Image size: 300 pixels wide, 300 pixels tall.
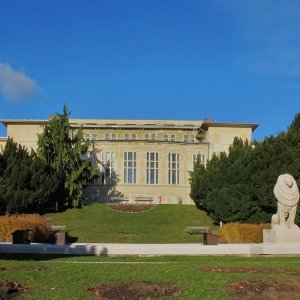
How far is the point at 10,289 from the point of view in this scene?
7.94m

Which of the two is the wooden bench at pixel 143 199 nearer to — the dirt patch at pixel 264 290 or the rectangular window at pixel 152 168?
the rectangular window at pixel 152 168

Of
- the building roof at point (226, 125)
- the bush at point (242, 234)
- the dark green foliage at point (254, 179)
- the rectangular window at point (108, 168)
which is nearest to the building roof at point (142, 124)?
the building roof at point (226, 125)

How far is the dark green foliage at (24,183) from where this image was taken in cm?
4156

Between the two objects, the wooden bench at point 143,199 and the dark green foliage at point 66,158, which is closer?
the dark green foliage at point 66,158

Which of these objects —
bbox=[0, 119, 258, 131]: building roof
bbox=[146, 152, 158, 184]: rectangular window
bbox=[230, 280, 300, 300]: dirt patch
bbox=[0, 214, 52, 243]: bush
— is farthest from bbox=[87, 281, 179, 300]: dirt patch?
bbox=[0, 119, 258, 131]: building roof

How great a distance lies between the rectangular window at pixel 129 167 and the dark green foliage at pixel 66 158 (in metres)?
5.83

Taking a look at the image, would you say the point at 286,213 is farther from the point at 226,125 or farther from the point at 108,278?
the point at 226,125

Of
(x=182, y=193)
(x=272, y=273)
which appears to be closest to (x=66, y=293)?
(x=272, y=273)

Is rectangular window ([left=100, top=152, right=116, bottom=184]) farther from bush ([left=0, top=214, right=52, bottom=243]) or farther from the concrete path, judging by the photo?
the concrete path

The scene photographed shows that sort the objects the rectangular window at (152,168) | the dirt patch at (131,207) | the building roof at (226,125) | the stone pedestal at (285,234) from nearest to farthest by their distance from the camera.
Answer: the stone pedestal at (285,234) < the dirt patch at (131,207) < the rectangular window at (152,168) < the building roof at (226,125)

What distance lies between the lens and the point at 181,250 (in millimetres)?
17719

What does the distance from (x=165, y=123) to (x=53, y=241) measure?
5260 cm

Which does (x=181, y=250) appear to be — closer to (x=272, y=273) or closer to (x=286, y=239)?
(x=286, y=239)

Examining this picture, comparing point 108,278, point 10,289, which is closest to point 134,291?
point 108,278
